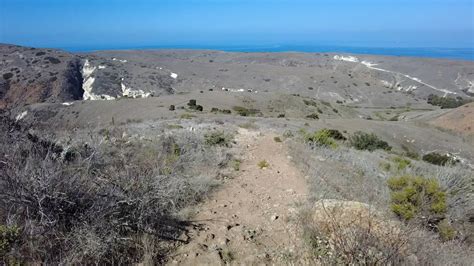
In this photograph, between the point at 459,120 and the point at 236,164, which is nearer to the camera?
the point at 236,164

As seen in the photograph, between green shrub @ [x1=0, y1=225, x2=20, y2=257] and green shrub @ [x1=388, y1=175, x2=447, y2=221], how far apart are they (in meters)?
6.05

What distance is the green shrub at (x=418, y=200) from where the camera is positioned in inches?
269

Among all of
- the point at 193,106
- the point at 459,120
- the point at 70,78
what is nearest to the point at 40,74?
the point at 70,78

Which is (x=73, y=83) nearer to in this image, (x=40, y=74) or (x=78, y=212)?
(x=40, y=74)

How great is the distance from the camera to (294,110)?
38.8 m

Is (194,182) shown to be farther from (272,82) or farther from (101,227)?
(272,82)

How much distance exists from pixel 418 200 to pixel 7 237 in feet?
22.9

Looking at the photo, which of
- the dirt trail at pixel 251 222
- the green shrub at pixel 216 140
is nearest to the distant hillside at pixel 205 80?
the green shrub at pixel 216 140

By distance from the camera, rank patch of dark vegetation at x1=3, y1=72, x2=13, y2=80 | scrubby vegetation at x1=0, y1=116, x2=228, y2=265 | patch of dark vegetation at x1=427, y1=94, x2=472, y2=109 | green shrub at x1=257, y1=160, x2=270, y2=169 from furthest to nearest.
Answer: patch of dark vegetation at x1=427, y1=94, x2=472, y2=109 < patch of dark vegetation at x1=3, y1=72, x2=13, y2=80 < green shrub at x1=257, y1=160, x2=270, y2=169 < scrubby vegetation at x1=0, y1=116, x2=228, y2=265

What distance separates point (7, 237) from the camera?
355 centimetres

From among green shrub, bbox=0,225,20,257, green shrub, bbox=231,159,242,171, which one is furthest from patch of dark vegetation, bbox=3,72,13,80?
green shrub, bbox=0,225,20,257

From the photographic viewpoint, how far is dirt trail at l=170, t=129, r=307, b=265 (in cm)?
A: 446

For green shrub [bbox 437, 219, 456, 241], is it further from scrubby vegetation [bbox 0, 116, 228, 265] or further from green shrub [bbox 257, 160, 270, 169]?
scrubby vegetation [bbox 0, 116, 228, 265]

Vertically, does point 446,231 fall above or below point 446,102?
above
